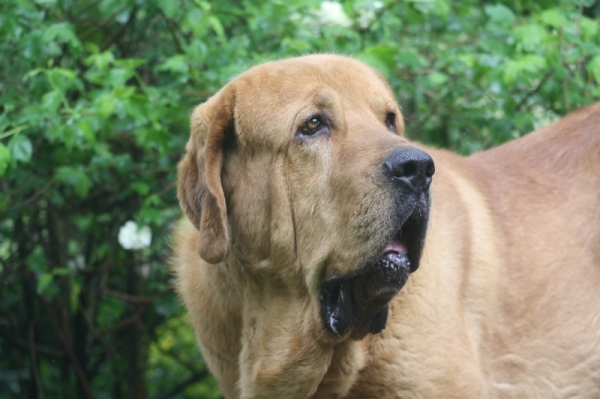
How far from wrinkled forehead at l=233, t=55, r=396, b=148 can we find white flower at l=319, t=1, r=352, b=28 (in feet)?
5.27

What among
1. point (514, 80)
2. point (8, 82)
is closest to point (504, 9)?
point (514, 80)

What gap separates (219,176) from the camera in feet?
11.1

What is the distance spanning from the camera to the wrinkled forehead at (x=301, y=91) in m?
3.28

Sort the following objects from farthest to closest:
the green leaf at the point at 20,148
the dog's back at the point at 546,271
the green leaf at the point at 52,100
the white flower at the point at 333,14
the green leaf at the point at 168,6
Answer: the white flower at the point at 333,14 → the green leaf at the point at 168,6 → the green leaf at the point at 52,100 → the green leaf at the point at 20,148 → the dog's back at the point at 546,271

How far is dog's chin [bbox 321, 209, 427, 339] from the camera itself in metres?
3.03

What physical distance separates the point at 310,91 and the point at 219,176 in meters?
0.55

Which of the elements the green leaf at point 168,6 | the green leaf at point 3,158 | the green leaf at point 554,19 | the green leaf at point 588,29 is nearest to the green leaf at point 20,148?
the green leaf at point 3,158

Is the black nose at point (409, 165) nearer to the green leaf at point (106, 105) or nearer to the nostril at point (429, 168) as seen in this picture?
the nostril at point (429, 168)

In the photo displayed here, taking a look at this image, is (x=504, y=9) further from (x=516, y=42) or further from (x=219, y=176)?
(x=219, y=176)

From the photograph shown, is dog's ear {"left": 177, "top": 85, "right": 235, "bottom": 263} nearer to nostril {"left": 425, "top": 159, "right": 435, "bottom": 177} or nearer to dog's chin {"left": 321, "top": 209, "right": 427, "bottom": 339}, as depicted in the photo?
dog's chin {"left": 321, "top": 209, "right": 427, "bottom": 339}

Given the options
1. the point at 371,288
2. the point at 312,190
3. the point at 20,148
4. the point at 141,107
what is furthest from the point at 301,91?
the point at 20,148

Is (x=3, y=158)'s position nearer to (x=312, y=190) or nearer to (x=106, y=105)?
(x=106, y=105)

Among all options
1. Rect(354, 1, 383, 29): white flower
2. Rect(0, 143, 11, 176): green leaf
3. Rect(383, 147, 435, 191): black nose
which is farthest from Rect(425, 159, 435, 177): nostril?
Rect(0, 143, 11, 176): green leaf

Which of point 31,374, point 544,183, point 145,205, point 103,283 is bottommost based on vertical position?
point 31,374
